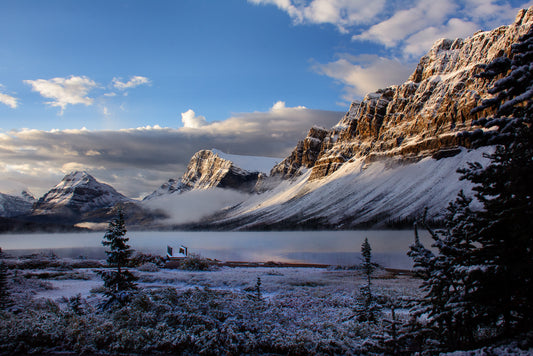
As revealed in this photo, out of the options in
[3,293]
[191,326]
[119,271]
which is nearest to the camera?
[191,326]

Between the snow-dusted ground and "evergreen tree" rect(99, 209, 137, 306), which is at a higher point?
"evergreen tree" rect(99, 209, 137, 306)

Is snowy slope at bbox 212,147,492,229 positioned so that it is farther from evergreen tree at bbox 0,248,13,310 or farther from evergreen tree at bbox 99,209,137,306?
evergreen tree at bbox 0,248,13,310

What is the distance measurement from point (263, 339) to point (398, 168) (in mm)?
199146

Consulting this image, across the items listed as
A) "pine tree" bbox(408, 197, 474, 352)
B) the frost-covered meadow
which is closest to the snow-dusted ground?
the frost-covered meadow

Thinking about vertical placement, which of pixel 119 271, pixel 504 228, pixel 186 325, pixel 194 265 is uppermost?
pixel 504 228

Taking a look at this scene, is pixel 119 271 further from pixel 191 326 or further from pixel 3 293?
pixel 191 326

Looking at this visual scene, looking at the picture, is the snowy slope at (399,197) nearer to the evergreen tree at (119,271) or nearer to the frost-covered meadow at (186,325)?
the frost-covered meadow at (186,325)

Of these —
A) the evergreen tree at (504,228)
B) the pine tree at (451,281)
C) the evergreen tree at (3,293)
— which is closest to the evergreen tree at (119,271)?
the evergreen tree at (3,293)

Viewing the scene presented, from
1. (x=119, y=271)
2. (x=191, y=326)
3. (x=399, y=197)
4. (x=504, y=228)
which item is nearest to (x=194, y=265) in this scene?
(x=119, y=271)

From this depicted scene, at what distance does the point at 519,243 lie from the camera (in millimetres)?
8617

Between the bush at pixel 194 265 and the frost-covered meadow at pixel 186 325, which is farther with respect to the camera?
the bush at pixel 194 265

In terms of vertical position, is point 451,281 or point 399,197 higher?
point 399,197

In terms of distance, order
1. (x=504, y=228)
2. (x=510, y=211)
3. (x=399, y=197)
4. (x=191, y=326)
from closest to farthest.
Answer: (x=510, y=211)
(x=504, y=228)
(x=191, y=326)
(x=399, y=197)

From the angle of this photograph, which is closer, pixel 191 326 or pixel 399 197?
pixel 191 326
